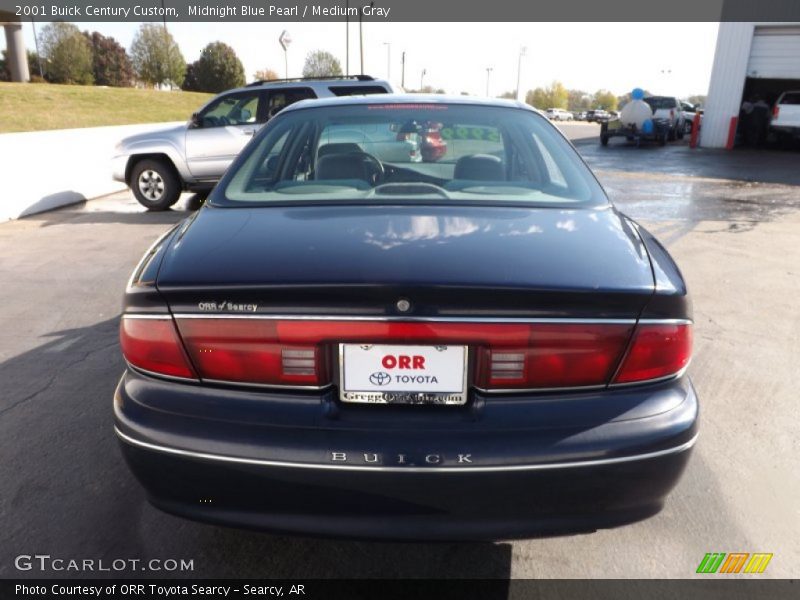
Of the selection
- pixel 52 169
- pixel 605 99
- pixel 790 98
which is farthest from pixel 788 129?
pixel 605 99

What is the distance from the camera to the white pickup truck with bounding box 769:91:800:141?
20703 mm

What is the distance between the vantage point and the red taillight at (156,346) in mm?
1871

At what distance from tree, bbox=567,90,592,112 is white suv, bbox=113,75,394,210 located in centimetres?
13256

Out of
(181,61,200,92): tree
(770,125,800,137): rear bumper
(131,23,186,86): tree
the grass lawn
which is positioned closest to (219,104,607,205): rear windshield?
the grass lawn

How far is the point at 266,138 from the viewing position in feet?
10.2

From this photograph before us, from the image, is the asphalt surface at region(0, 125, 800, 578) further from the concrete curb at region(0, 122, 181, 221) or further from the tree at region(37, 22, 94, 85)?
the tree at region(37, 22, 94, 85)

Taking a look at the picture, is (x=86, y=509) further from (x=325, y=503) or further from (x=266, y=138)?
(x=266, y=138)

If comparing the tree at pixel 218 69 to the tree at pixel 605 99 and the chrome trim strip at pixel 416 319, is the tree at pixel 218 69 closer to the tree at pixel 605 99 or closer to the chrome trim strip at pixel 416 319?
the chrome trim strip at pixel 416 319

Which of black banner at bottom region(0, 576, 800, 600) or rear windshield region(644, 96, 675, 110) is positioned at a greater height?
rear windshield region(644, 96, 675, 110)

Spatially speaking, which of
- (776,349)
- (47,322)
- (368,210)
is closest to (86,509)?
(368,210)

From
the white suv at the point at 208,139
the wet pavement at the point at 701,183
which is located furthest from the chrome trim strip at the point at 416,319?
the white suv at the point at 208,139

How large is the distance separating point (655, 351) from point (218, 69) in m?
65.3

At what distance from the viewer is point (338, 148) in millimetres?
3170

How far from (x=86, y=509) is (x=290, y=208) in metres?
1.48
